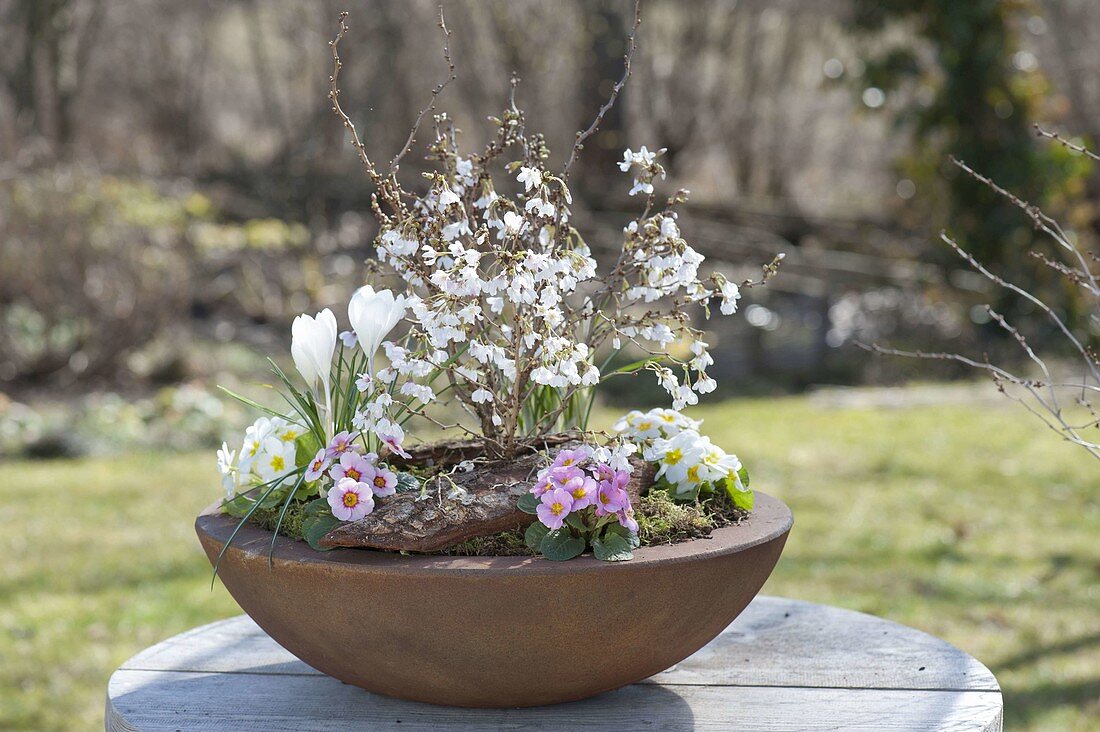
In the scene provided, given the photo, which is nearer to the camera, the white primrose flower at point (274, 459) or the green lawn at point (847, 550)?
the white primrose flower at point (274, 459)

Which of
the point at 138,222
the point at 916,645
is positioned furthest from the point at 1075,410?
the point at 138,222

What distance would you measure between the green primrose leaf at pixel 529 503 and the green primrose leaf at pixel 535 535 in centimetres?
2

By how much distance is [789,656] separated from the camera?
6.93 ft

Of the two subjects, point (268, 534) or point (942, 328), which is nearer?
point (268, 534)

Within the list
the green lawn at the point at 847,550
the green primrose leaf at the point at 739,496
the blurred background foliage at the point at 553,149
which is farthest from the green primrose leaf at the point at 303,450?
the blurred background foliage at the point at 553,149

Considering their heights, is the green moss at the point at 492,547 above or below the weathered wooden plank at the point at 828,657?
above

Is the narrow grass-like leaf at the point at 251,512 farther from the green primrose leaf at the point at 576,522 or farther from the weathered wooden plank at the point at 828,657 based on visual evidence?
the weathered wooden plank at the point at 828,657

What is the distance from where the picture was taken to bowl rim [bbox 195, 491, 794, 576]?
1.63 m

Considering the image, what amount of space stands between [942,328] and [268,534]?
8196 millimetres

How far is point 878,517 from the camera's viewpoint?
5320 mm

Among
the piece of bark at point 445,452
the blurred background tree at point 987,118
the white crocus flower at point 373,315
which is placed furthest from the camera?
the blurred background tree at point 987,118

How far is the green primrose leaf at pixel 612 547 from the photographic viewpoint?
5.50 ft

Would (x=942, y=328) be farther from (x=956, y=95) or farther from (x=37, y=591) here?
(x=37, y=591)

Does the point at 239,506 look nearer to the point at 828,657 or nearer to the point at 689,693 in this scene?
the point at 689,693
